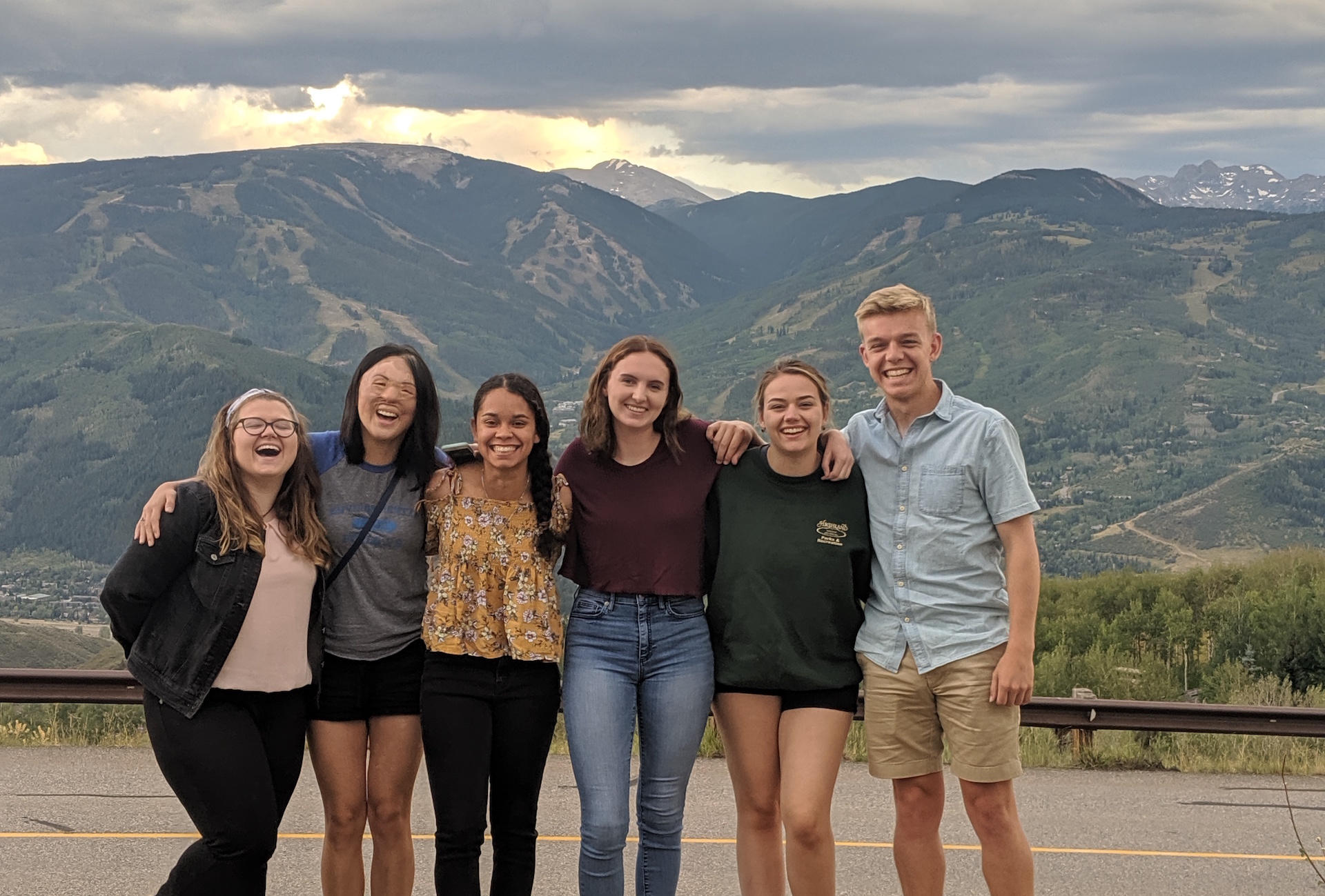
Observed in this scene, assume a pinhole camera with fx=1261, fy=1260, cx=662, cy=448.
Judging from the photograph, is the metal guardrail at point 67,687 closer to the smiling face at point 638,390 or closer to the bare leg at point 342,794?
the bare leg at point 342,794

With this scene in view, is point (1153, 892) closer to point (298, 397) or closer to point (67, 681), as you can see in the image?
point (67, 681)

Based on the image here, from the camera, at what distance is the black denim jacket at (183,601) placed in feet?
12.0

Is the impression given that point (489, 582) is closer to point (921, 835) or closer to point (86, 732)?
A: point (921, 835)

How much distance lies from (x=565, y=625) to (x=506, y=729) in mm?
443

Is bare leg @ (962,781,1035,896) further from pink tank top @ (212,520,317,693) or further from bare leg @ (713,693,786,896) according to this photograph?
pink tank top @ (212,520,317,693)

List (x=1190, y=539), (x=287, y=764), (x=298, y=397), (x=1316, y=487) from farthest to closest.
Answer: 1. (x=298, y=397)
2. (x=1316, y=487)
3. (x=1190, y=539)
4. (x=287, y=764)

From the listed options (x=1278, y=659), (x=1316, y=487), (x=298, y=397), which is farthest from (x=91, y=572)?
(x=1278, y=659)

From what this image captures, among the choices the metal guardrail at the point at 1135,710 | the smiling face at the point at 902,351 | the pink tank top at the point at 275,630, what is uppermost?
the smiling face at the point at 902,351

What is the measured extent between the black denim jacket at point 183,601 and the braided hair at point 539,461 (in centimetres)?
85

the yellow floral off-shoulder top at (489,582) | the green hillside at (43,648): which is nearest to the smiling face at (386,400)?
the yellow floral off-shoulder top at (489,582)

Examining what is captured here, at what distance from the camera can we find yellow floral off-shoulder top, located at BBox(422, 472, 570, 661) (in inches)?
153

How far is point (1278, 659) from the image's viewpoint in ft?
44.5

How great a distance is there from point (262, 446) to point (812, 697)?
188 cm

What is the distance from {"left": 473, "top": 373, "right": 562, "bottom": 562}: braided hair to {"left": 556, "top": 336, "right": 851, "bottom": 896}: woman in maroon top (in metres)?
0.08
